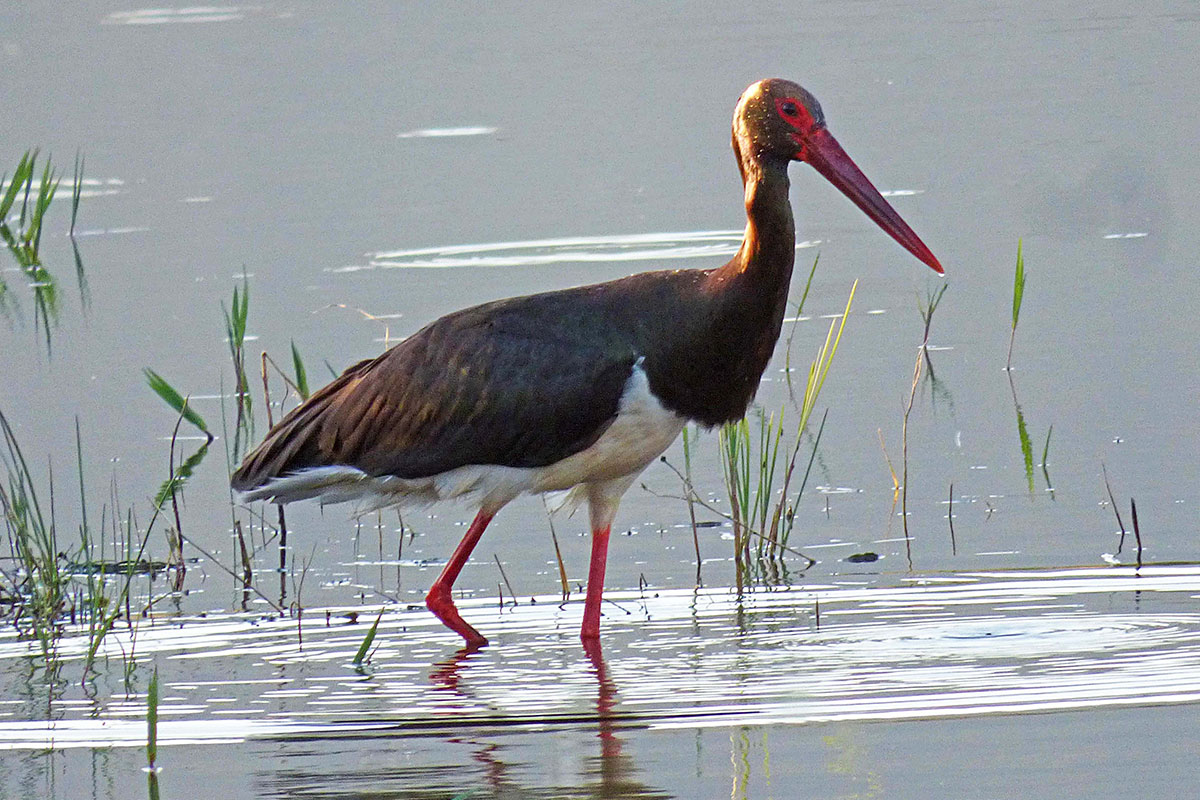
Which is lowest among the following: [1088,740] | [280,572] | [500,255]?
[1088,740]

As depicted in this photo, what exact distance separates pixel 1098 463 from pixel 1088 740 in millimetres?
2998

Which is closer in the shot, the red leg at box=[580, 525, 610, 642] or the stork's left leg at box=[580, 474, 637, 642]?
the red leg at box=[580, 525, 610, 642]

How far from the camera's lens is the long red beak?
693 centimetres

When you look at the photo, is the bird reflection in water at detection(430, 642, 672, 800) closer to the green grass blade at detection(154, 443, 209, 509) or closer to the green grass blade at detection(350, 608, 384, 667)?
the green grass blade at detection(350, 608, 384, 667)

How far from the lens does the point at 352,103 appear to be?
1655cm

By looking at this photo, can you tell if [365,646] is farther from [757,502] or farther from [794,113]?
[794,113]

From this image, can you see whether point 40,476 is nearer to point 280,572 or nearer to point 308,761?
point 280,572

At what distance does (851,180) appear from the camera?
6.99 metres

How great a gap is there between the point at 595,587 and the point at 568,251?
16.7 feet

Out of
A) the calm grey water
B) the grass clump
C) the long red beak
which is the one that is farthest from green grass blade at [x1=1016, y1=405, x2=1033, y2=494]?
the long red beak

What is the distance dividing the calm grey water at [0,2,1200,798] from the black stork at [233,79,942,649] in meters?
0.39

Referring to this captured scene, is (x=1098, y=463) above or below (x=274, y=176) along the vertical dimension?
below

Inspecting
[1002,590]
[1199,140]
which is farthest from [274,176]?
[1002,590]

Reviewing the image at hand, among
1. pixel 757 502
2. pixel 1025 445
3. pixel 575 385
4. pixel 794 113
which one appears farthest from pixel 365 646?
pixel 1025 445
